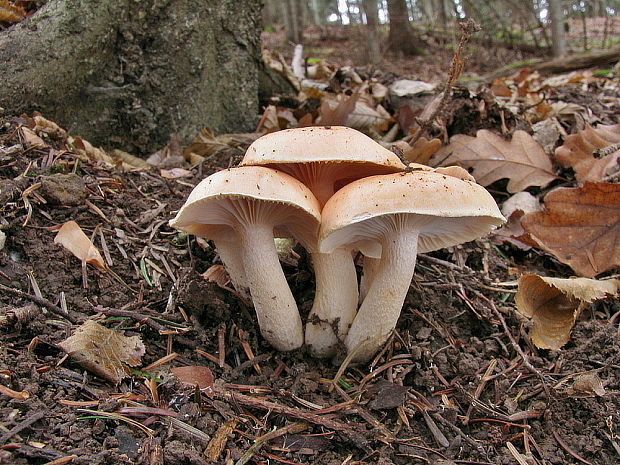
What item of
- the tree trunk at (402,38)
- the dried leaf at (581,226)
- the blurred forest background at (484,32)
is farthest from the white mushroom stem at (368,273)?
the tree trunk at (402,38)

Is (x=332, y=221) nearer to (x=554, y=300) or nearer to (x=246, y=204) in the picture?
(x=246, y=204)

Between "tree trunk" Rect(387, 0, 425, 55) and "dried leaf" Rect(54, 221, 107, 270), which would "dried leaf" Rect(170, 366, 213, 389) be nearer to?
"dried leaf" Rect(54, 221, 107, 270)

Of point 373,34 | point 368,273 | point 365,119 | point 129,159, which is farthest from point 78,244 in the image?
point 373,34

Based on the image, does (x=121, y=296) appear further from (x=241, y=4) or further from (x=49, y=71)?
(x=241, y=4)

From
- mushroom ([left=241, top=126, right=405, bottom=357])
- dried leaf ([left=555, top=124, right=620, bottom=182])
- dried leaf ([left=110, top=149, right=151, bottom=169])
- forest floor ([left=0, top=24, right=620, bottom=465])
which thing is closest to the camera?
forest floor ([left=0, top=24, right=620, bottom=465])

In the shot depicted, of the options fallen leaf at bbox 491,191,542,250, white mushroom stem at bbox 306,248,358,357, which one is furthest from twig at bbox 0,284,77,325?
fallen leaf at bbox 491,191,542,250
